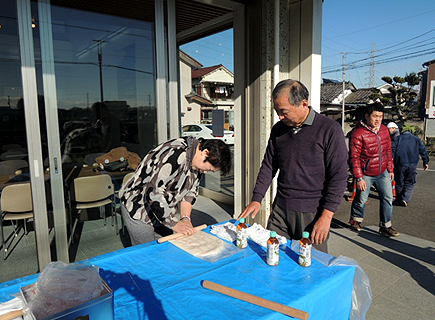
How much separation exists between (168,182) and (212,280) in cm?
79

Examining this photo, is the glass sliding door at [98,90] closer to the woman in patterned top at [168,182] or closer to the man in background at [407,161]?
the woman in patterned top at [168,182]

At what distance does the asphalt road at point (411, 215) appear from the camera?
189 inches

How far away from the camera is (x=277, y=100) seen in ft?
6.91

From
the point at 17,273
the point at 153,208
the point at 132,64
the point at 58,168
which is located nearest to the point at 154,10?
the point at 132,64

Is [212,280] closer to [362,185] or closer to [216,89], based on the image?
[362,185]

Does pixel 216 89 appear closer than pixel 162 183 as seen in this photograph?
No

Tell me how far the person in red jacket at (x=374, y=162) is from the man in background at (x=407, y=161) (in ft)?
6.41

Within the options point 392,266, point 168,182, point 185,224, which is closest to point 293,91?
point 168,182

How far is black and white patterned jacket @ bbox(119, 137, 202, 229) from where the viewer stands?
216 cm

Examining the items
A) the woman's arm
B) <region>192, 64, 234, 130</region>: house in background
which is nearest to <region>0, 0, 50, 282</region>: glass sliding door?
the woman's arm

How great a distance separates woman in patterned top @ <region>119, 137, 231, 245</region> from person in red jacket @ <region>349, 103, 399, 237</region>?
2.99 m

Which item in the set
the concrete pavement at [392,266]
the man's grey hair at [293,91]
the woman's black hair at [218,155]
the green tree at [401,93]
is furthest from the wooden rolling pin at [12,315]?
the green tree at [401,93]

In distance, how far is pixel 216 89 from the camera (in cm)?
543

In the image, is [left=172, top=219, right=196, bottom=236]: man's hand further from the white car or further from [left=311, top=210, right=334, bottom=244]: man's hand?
the white car
